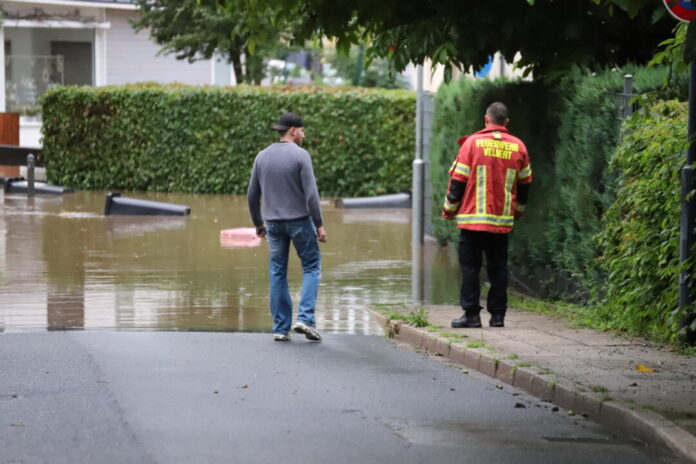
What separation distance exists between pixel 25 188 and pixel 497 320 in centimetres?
1668

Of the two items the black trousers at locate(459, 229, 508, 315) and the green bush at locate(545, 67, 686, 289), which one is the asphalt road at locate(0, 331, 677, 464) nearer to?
the black trousers at locate(459, 229, 508, 315)

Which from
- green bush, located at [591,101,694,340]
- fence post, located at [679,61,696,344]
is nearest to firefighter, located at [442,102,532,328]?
green bush, located at [591,101,694,340]

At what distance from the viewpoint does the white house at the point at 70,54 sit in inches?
1596

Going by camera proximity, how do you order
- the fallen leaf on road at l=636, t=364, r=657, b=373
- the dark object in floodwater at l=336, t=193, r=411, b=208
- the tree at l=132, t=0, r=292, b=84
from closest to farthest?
the fallen leaf on road at l=636, t=364, r=657, b=373
the dark object in floodwater at l=336, t=193, r=411, b=208
the tree at l=132, t=0, r=292, b=84

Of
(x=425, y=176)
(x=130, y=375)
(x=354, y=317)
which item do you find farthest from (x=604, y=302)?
(x=425, y=176)

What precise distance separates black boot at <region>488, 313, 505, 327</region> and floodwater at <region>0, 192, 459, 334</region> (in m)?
1.04

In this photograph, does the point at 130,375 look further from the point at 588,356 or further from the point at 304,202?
the point at 588,356

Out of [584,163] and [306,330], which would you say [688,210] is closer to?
[584,163]

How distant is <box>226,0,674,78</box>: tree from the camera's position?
1152cm

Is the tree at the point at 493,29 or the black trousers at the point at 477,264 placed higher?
the tree at the point at 493,29

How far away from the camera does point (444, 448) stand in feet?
21.8

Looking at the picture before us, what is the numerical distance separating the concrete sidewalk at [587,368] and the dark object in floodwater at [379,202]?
1155 cm

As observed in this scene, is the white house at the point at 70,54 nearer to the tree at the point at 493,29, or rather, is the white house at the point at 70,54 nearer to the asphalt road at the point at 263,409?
the tree at the point at 493,29

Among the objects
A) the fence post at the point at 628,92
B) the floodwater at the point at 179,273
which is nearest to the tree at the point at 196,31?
the floodwater at the point at 179,273
